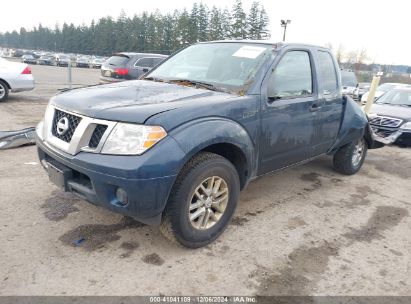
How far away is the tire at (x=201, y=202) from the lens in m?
2.89

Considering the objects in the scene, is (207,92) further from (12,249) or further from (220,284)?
(12,249)

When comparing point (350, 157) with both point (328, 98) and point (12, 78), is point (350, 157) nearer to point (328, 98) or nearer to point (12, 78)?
point (328, 98)

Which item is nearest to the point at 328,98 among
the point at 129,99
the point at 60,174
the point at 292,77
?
the point at 292,77

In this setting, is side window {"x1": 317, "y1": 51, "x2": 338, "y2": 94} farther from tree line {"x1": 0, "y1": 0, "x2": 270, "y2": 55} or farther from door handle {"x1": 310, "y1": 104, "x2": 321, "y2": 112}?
tree line {"x1": 0, "y1": 0, "x2": 270, "y2": 55}

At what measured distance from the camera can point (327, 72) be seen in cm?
462

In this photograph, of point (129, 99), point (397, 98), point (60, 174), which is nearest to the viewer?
point (60, 174)

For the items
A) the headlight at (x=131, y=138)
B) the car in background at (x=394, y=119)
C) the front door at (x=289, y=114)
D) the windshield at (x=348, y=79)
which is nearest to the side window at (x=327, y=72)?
the front door at (x=289, y=114)

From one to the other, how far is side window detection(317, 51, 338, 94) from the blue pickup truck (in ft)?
0.09

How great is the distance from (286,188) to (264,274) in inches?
84.8

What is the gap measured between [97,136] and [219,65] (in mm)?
1680

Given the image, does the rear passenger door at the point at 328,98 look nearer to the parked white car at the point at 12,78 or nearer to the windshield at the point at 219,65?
the windshield at the point at 219,65

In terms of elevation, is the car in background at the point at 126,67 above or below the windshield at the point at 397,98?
above

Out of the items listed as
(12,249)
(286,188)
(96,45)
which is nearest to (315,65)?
(286,188)

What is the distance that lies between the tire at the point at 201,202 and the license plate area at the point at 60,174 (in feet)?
2.70
